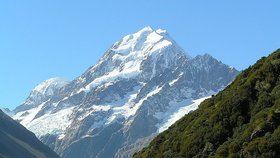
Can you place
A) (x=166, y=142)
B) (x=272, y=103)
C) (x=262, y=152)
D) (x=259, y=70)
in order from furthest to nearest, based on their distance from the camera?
(x=166, y=142) < (x=259, y=70) < (x=272, y=103) < (x=262, y=152)

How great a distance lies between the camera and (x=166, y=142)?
72312mm

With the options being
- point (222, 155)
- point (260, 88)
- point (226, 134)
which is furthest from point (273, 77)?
point (222, 155)

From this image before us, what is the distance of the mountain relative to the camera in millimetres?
52625

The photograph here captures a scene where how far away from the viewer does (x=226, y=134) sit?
197ft

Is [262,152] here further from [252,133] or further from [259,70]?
[259,70]

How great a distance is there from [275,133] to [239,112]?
34.0 ft

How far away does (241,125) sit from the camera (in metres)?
59.8

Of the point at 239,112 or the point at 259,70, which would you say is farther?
the point at 259,70

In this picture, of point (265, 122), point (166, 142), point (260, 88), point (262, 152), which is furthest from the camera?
point (166, 142)

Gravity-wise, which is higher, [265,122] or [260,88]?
[260,88]

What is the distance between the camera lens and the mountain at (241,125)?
2072 inches

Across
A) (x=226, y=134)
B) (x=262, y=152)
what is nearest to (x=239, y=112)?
(x=226, y=134)

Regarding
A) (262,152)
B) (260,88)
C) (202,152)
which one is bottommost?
(262,152)

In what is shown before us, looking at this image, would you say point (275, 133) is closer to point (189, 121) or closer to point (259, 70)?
point (259, 70)
